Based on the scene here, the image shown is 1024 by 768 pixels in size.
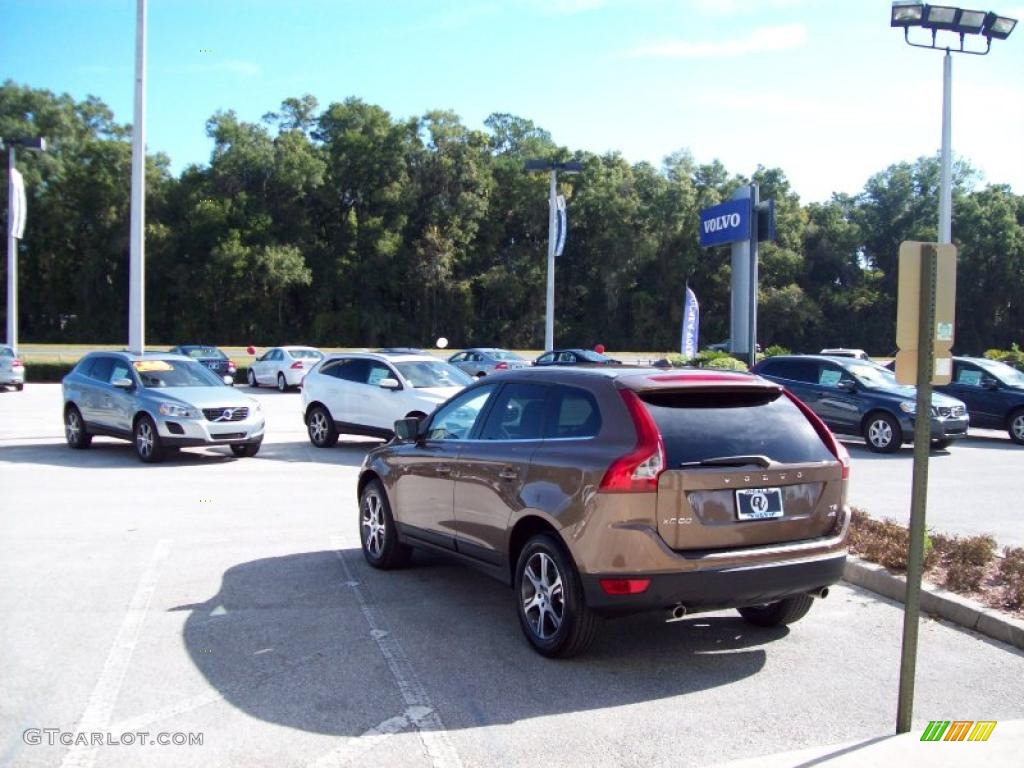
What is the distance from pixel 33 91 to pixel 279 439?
5957 centimetres

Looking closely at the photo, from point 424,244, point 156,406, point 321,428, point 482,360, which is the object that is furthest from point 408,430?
point 424,244

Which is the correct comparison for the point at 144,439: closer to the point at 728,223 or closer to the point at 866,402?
the point at 866,402

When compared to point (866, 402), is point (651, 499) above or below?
above

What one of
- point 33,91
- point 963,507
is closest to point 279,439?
point 963,507

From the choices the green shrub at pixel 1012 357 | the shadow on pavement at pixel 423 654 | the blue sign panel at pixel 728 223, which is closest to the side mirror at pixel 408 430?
the shadow on pavement at pixel 423 654

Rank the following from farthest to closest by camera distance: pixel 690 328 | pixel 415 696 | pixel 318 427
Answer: pixel 690 328 < pixel 318 427 < pixel 415 696

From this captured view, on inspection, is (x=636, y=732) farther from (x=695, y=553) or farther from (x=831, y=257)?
(x=831, y=257)

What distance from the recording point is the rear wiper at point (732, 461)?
5129 mm

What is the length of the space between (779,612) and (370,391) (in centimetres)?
1056

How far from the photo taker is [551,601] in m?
5.46

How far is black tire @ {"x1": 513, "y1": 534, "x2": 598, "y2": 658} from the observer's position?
525 cm

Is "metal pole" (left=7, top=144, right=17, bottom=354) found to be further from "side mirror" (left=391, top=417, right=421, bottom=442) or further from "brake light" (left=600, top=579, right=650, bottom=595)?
"brake light" (left=600, top=579, right=650, bottom=595)

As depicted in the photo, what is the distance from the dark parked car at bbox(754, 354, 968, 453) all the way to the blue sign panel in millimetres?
6629

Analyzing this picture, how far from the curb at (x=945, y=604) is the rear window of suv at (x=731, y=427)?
1.02 metres
